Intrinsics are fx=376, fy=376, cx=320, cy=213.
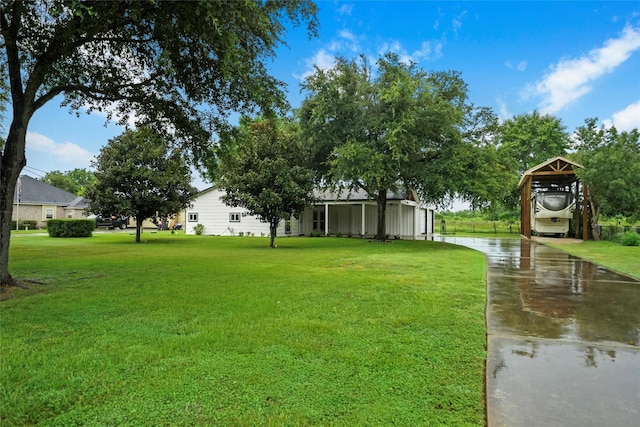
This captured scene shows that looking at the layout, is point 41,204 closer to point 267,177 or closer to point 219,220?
point 219,220

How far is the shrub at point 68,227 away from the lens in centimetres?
2359

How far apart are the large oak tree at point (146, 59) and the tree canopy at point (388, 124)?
8084mm

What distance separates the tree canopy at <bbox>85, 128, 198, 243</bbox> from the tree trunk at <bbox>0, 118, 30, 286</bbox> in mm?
11681

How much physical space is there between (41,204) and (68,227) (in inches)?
783

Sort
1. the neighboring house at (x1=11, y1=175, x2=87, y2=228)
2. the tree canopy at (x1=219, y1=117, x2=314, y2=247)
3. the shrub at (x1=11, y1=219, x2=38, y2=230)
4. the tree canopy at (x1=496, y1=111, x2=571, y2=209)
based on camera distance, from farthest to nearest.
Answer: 1. the tree canopy at (x1=496, y1=111, x2=571, y2=209)
2. the neighboring house at (x1=11, y1=175, x2=87, y2=228)
3. the shrub at (x1=11, y1=219, x2=38, y2=230)
4. the tree canopy at (x1=219, y1=117, x2=314, y2=247)

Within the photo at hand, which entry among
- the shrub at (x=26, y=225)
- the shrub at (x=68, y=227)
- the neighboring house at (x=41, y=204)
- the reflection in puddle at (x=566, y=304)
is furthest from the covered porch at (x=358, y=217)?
the shrub at (x=26, y=225)

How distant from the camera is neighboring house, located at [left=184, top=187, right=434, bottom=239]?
26.1 m

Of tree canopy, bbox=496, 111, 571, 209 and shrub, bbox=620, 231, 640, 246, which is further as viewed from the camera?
tree canopy, bbox=496, 111, 571, 209

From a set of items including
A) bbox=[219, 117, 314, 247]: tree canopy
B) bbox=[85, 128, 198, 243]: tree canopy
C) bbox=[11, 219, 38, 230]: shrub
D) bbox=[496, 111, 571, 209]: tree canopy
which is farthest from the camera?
bbox=[496, 111, 571, 209]: tree canopy

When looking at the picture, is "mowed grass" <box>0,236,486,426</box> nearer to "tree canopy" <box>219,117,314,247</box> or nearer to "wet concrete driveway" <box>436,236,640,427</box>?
"wet concrete driveway" <box>436,236,640,427</box>

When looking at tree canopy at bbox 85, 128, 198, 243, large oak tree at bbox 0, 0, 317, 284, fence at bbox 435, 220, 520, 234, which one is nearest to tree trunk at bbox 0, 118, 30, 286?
large oak tree at bbox 0, 0, 317, 284

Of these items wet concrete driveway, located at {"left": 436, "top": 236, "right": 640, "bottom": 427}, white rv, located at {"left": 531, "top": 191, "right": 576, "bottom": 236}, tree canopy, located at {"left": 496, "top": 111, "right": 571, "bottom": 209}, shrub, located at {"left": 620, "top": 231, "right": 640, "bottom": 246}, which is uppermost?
tree canopy, located at {"left": 496, "top": 111, "right": 571, "bottom": 209}

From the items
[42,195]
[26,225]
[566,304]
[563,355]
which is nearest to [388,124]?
[566,304]

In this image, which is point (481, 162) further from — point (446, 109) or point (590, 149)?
point (590, 149)
